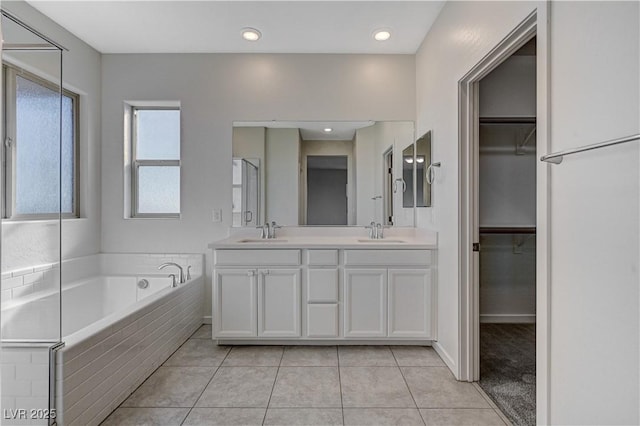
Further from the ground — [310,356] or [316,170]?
[316,170]

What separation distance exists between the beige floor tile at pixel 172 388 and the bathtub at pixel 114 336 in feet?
0.18

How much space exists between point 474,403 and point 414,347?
0.81 metres

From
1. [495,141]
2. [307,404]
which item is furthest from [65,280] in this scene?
[495,141]

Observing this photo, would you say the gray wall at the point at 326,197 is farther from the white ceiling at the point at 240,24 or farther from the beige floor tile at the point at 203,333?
the beige floor tile at the point at 203,333

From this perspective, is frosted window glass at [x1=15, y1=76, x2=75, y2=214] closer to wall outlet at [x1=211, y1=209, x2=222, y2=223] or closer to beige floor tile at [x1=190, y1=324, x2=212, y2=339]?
wall outlet at [x1=211, y1=209, x2=222, y2=223]

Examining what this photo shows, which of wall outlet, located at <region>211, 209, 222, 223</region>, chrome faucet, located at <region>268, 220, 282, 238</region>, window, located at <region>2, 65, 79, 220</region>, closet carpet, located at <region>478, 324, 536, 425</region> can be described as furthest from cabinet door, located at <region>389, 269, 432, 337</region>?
window, located at <region>2, 65, 79, 220</region>

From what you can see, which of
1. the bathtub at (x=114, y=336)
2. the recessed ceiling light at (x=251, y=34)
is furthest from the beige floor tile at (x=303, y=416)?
the recessed ceiling light at (x=251, y=34)

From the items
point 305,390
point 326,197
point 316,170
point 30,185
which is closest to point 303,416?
point 305,390

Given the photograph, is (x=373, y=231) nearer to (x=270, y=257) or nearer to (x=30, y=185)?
(x=270, y=257)

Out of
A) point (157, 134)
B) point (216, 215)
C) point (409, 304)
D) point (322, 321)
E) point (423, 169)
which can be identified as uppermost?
point (157, 134)

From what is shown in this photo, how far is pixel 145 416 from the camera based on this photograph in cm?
191

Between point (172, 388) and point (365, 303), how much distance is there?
1.42m

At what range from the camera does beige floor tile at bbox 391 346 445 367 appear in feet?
8.28
